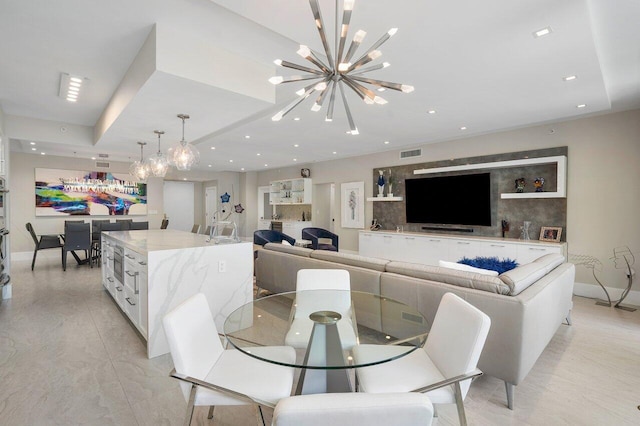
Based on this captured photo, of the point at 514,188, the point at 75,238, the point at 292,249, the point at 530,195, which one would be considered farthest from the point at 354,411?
the point at 75,238

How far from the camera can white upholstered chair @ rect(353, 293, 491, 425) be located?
4.91 feet

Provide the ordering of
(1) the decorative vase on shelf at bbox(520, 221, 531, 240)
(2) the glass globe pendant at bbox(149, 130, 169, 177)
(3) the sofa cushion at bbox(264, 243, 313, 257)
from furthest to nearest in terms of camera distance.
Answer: (1) the decorative vase on shelf at bbox(520, 221, 531, 240), (2) the glass globe pendant at bbox(149, 130, 169, 177), (3) the sofa cushion at bbox(264, 243, 313, 257)

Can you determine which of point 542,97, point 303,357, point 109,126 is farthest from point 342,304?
point 109,126

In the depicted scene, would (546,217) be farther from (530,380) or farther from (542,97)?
(530,380)

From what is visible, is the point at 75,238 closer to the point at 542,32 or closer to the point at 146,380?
the point at 146,380

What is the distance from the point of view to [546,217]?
203 inches

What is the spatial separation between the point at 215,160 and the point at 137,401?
7.33 metres

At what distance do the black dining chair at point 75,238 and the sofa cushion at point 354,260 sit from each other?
550cm

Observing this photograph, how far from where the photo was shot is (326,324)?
183 centimetres

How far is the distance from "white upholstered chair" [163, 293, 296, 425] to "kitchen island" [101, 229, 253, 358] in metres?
1.22

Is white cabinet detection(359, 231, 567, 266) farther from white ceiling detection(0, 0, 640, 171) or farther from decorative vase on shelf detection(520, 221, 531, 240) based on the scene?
white ceiling detection(0, 0, 640, 171)

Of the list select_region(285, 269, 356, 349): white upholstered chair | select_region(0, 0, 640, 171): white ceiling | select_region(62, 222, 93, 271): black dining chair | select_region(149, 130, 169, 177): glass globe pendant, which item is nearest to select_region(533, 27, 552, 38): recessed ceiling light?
select_region(0, 0, 640, 171): white ceiling

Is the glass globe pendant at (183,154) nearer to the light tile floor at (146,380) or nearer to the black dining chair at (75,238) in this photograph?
the light tile floor at (146,380)

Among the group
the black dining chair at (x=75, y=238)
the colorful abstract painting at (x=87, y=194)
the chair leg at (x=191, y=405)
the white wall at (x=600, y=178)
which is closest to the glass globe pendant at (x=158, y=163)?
the black dining chair at (x=75, y=238)
